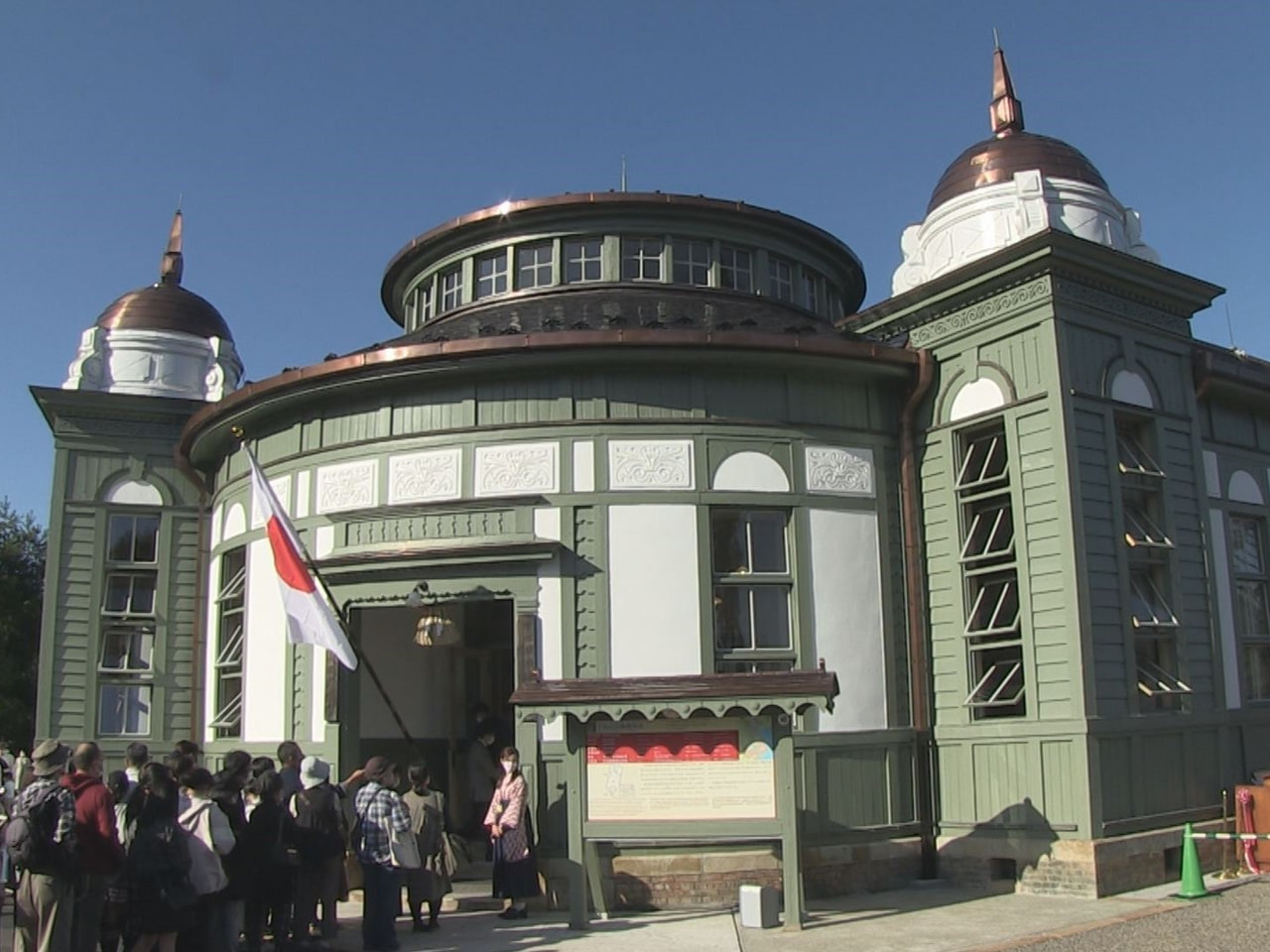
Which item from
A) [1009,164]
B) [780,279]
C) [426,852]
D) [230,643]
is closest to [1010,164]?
[1009,164]

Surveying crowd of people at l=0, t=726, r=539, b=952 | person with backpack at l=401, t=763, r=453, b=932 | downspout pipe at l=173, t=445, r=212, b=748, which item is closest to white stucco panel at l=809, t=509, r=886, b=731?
crowd of people at l=0, t=726, r=539, b=952

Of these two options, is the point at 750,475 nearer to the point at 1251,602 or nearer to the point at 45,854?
the point at 1251,602

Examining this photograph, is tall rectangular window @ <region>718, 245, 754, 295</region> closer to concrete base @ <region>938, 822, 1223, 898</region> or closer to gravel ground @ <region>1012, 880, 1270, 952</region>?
concrete base @ <region>938, 822, 1223, 898</region>

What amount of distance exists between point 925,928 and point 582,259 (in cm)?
874

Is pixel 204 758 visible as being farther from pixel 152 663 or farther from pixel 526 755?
pixel 526 755

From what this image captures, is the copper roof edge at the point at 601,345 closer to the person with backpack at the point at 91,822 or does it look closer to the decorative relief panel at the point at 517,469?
the decorative relief panel at the point at 517,469

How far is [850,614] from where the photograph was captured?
1268 centimetres

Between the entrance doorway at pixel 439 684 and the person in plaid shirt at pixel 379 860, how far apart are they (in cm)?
480

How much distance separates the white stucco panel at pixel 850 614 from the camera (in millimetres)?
12461

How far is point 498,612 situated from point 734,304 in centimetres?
504

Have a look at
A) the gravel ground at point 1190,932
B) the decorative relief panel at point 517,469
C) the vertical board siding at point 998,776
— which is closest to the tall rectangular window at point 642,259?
the decorative relief panel at point 517,469

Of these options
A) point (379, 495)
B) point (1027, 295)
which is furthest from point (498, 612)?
point (1027, 295)

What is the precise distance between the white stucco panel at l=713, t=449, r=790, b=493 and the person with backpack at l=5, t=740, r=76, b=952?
676cm

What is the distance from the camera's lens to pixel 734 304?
14.9m
